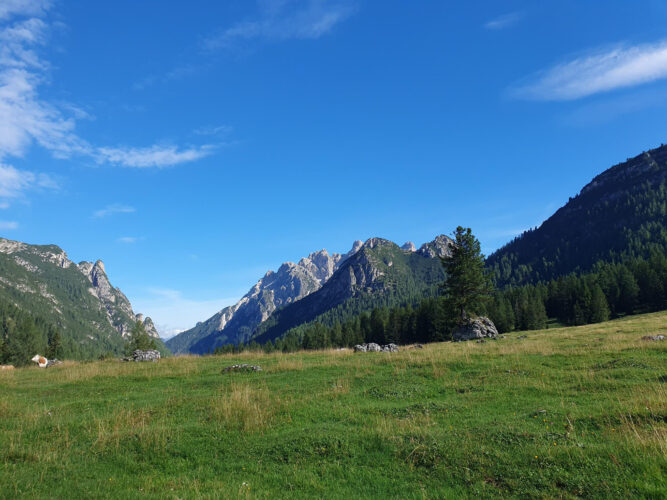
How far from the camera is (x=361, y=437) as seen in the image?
10.8 meters

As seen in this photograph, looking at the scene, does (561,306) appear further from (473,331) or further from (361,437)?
(361,437)

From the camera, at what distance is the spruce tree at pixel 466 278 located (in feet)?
170

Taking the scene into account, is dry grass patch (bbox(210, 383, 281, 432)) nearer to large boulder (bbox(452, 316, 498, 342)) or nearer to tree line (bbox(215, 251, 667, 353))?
large boulder (bbox(452, 316, 498, 342))

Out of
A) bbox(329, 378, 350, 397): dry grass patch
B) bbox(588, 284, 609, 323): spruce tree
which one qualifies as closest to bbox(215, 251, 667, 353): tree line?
bbox(588, 284, 609, 323): spruce tree

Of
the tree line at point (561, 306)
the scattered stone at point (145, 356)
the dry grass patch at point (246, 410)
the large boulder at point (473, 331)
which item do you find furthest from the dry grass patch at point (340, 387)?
the tree line at point (561, 306)

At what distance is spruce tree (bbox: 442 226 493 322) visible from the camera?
170 ft

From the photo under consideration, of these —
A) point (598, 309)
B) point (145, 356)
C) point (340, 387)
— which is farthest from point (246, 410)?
point (598, 309)

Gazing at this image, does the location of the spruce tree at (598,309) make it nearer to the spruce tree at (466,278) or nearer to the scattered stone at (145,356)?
the spruce tree at (466,278)

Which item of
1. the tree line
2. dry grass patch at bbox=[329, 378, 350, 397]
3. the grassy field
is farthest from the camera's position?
the tree line

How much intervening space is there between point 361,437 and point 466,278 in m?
44.8

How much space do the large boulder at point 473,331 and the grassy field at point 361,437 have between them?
32.1m

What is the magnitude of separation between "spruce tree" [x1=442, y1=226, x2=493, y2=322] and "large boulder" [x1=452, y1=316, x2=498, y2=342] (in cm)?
120

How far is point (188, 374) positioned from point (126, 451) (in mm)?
14413

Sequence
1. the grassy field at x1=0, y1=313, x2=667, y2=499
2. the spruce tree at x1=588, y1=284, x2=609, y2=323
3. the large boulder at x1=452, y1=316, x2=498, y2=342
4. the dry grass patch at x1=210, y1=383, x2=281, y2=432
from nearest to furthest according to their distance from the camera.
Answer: the grassy field at x1=0, y1=313, x2=667, y2=499
the dry grass patch at x1=210, y1=383, x2=281, y2=432
the large boulder at x1=452, y1=316, x2=498, y2=342
the spruce tree at x1=588, y1=284, x2=609, y2=323
